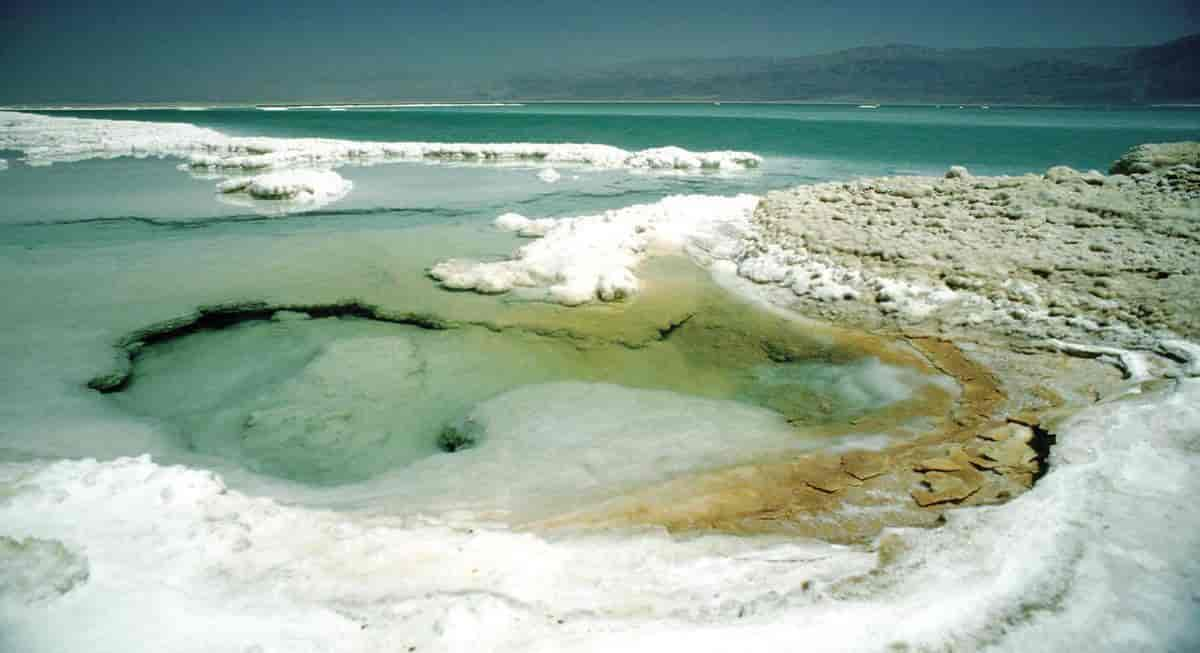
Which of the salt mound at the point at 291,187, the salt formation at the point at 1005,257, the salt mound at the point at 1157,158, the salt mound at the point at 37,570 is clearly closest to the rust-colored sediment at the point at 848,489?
the salt mound at the point at 37,570

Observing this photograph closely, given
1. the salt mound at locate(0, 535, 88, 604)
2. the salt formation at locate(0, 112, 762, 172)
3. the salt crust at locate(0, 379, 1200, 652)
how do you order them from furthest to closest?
the salt formation at locate(0, 112, 762, 172)
the salt mound at locate(0, 535, 88, 604)
the salt crust at locate(0, 379, 1200, 652)

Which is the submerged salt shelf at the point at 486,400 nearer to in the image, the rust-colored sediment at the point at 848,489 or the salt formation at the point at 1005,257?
the rust-colored sediment at the point at 848,489

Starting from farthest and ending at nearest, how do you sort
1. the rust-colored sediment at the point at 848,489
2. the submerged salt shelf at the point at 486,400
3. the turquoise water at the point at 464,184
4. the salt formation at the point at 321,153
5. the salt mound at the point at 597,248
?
1. the salt formation at the point at 321,153
2. the turquoise water at the point at 464,184
3. the salt mound at the point at 597,248
4. the submerged salt shelf at the point at 486,400
5. the rust-colored sediment at the point at 848,489

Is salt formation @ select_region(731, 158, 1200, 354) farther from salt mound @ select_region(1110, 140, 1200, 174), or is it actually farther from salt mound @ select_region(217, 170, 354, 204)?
salt mound @ select_region(217, 170, 354, 204)

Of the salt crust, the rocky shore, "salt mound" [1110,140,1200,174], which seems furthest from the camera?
"salt mound" [1110,140,1200,174]

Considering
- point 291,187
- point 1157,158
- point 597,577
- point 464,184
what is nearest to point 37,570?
point 597,577

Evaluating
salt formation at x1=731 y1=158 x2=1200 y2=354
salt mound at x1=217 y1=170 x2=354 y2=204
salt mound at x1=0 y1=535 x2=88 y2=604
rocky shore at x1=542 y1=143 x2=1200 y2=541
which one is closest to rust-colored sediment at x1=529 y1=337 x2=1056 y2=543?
rocky shore at x1=542 y1=143 x2=1200 y2=541

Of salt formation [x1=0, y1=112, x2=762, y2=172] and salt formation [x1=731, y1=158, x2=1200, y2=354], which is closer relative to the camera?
salt formation [x1=731, y1=158, x2=1200, y2=354]
